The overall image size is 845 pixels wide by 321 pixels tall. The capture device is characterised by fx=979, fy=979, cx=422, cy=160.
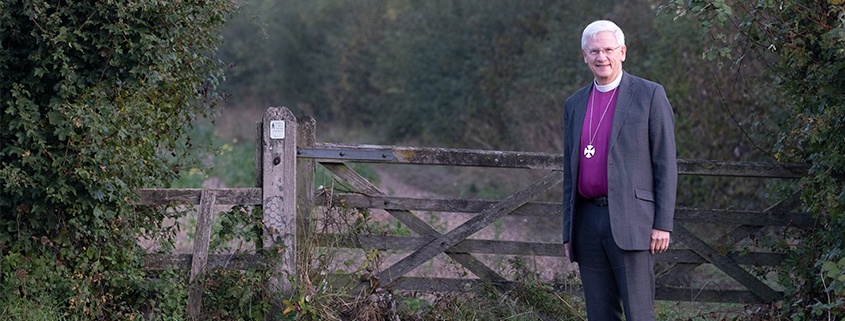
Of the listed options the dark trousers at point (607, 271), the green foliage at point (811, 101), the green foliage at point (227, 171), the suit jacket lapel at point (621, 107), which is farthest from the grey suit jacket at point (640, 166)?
the green foliage at point (227, 171)

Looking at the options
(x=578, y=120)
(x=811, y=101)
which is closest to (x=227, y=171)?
(x=811, y=101)

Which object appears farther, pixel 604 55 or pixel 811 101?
pixel 811 101

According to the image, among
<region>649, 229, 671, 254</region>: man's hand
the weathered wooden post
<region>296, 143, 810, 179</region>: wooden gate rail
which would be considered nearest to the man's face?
<region>649, 229, 671, 254</region>: man's hand

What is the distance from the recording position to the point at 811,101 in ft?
19.3

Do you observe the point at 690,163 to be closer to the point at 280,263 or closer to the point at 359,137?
the point at 280,263

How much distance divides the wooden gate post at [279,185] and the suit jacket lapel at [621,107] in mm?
2130

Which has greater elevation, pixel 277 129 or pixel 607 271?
pixel 277 129

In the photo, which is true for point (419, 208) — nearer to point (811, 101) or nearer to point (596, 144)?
point (596, 144)

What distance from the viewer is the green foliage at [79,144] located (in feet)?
18.7

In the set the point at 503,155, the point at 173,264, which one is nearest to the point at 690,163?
the point at 503,155

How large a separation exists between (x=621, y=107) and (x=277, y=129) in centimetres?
223

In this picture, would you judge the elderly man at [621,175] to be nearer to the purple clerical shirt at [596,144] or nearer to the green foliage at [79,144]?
the purple clerical shirt at [596,144]

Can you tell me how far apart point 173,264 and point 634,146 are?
302 centimetres

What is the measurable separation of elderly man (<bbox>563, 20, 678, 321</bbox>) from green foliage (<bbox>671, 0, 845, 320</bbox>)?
95 centimetres
